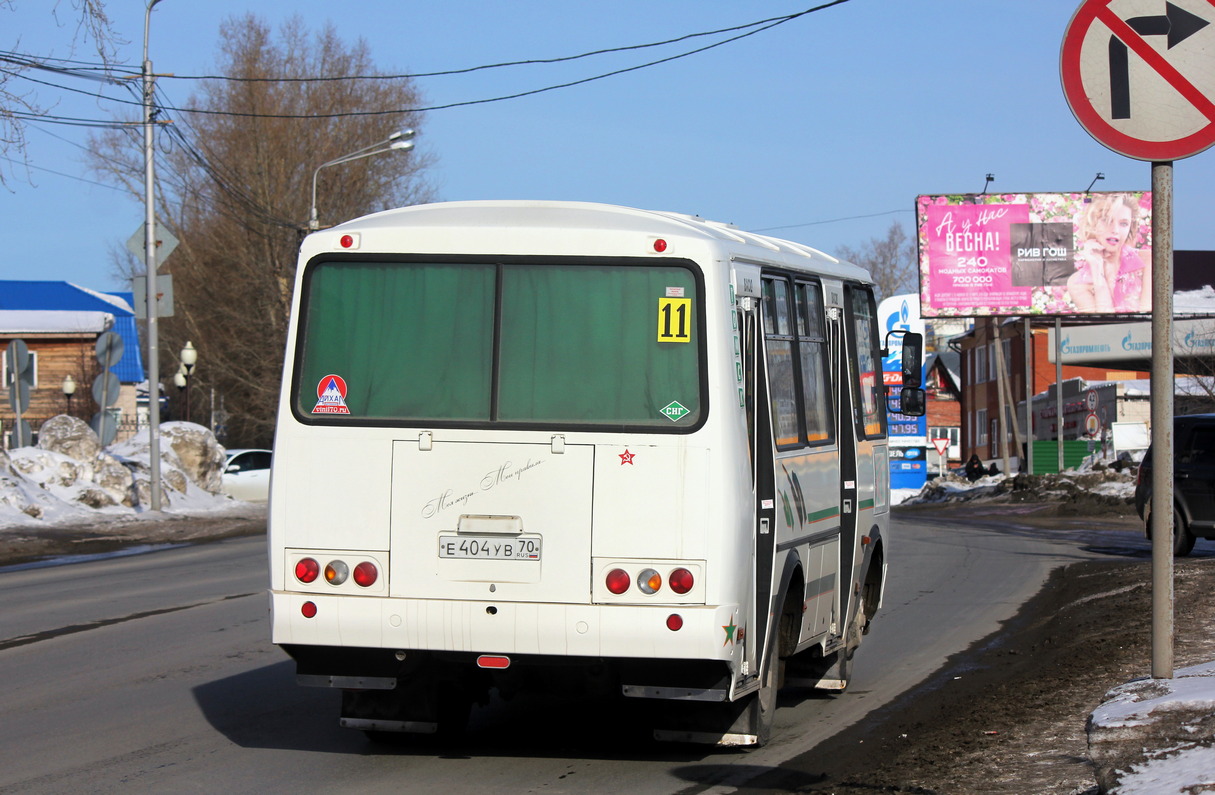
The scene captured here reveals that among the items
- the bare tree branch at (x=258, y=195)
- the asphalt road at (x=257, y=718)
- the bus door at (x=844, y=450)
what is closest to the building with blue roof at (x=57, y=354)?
the bare tree branch at (x=258, y=195)

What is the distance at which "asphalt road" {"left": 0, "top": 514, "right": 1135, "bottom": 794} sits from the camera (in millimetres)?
6934

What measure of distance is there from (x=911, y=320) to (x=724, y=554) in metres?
56.0

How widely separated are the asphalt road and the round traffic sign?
3344 millimetres

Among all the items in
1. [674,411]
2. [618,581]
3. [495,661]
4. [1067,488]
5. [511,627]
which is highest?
[674,411]

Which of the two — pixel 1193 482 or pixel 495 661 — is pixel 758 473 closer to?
pixel 495 661

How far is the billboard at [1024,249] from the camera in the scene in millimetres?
44000

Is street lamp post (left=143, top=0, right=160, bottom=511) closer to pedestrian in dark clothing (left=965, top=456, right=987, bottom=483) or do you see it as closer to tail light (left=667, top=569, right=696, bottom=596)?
tail light (left=667, top=569, right=696, bottom=596)

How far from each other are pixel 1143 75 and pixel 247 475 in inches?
1385

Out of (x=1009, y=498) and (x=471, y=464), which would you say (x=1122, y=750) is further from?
(x=1009, y=498)

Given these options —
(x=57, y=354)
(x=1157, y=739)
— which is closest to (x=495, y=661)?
A: (x=1157, y=739)

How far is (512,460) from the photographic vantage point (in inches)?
268

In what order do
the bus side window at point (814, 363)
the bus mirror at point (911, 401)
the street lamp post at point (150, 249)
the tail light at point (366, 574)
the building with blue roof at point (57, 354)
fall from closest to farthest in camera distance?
the tail light at point (366, 574), the bus side window at point (814, 363), the bus mirror at point (911, 401), the street lamp post at point (150, 249), the building with blue roof at point (57, 354)

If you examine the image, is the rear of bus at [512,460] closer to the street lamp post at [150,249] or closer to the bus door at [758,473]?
the bus door at [758,473]

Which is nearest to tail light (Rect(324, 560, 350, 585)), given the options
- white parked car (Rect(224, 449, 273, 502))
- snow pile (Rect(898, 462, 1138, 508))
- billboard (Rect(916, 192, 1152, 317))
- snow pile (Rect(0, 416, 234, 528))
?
snow pile (Rect(0, 416, 234, 528))
